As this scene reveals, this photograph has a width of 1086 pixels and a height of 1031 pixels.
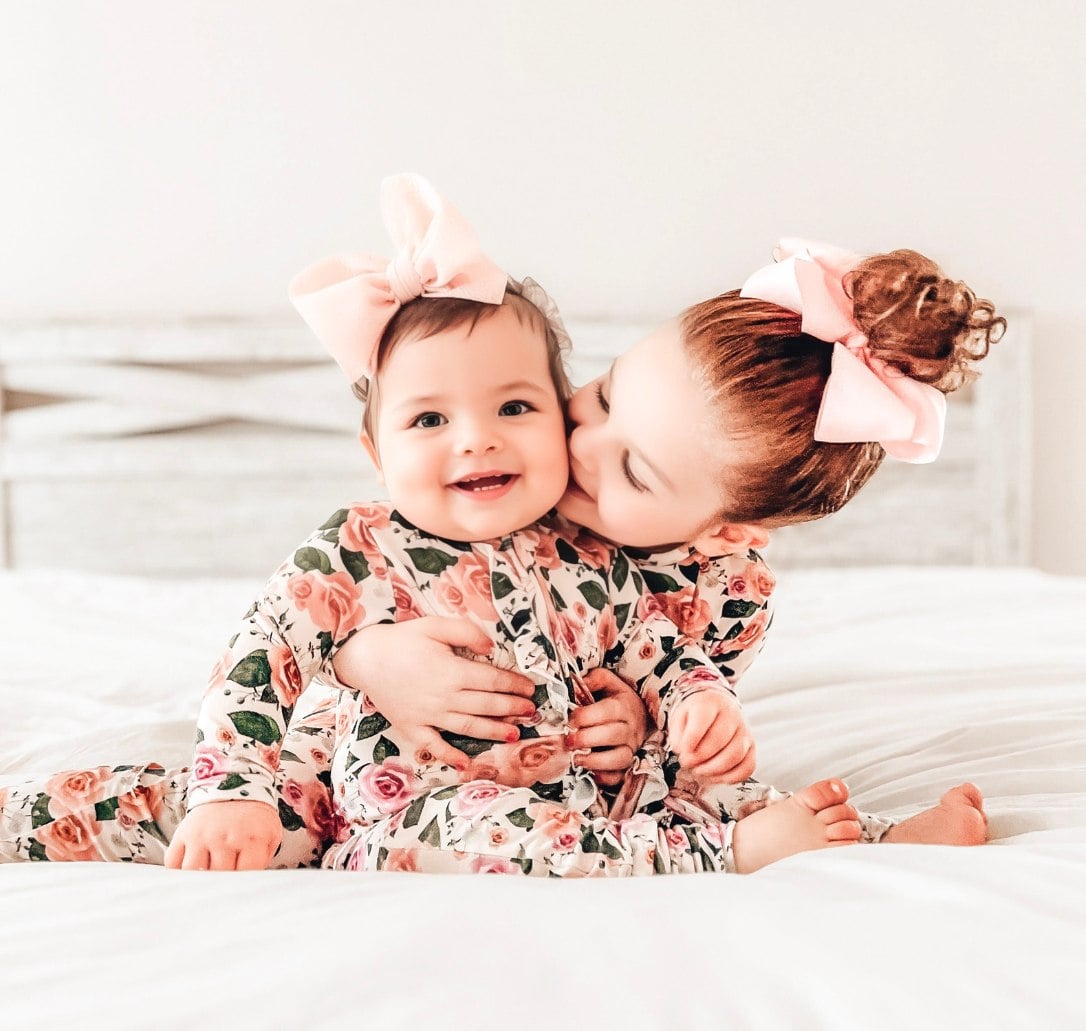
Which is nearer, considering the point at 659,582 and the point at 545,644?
the point at 545,644

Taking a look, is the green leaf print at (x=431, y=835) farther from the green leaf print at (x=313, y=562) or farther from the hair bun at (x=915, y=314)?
the hair bun at (x=915, y=314)

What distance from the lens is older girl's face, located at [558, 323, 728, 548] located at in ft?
2.79

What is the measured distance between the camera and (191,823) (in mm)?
745

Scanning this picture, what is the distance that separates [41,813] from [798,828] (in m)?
0.55

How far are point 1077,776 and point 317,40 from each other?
87.0 inches

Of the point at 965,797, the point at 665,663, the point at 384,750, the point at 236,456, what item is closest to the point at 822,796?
the point at 965,797

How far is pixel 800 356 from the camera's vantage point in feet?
2.77

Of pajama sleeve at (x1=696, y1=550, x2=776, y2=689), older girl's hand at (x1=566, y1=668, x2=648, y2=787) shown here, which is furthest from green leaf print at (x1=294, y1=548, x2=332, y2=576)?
pajama sleeve at (x1=696, y1=550, x2=776, y2=689)

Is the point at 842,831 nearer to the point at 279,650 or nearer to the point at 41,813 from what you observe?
the point at 279,650

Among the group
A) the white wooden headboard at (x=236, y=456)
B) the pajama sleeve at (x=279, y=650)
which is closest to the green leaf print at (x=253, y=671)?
the pajama sleeve at (x=279, y=650)

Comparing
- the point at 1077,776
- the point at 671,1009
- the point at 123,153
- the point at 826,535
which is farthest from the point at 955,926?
the point at 123,153

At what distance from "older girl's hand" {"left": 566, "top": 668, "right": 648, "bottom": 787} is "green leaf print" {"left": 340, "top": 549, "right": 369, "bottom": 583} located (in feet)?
0.65

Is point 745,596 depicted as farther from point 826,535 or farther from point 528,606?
point 826,535

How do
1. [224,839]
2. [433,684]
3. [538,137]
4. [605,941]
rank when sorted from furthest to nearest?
[538,137] < [433,684] < [224,839] < [605,941]
